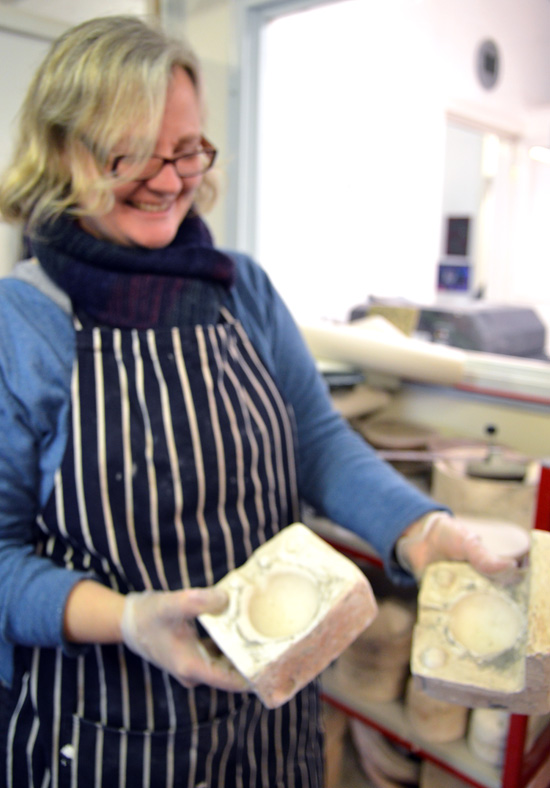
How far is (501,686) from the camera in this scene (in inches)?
26.3

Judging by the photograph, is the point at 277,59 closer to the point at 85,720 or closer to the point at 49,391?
the point at 49,391

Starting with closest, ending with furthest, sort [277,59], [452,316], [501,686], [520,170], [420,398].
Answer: [501,686]
[420,398]
[452,316]
[277,59]
[520,170]

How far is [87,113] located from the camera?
80cm

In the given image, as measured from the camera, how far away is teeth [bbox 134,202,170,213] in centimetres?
88

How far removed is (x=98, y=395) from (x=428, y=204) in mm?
2592

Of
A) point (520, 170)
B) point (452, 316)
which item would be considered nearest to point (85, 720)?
point (452, 316)

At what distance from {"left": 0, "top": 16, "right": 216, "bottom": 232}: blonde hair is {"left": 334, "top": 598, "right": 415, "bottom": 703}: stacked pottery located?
0.87 meters

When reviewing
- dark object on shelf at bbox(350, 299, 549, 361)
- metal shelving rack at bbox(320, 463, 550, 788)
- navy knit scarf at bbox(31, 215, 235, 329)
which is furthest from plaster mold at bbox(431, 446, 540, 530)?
dark object on shelf at bbox(350, 299, 549, 361)

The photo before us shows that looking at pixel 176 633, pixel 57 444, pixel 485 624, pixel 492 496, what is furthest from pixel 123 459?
pixel 492 496

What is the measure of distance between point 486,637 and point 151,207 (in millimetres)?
674

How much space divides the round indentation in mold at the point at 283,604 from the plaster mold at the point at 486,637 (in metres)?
0.13

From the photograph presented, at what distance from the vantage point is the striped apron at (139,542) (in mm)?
794

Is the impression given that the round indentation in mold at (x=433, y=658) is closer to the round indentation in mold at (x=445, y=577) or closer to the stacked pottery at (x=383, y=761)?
the round indentation in mold at (x=445, y=577)

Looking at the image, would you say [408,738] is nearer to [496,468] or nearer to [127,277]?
[496,468]
